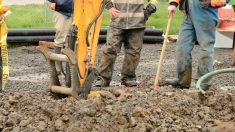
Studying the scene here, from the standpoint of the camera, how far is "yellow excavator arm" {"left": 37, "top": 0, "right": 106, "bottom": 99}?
6562 millimetres

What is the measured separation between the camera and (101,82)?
347 inches

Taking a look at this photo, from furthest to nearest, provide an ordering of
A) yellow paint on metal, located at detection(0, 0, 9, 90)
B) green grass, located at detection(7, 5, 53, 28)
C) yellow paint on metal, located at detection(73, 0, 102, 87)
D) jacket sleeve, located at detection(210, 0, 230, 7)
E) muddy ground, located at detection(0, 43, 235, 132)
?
green grass, located at detection(7, 5, 53, 28), yellow paint on metal, located at detection(0, 0, 9, 90), jacket sleeve, located at detection(210, 0, 230, 7), yellow paint on metal, located at detection(73, 0, 102, 87), muddy ground, located at detection(0, 43, 235, 132)

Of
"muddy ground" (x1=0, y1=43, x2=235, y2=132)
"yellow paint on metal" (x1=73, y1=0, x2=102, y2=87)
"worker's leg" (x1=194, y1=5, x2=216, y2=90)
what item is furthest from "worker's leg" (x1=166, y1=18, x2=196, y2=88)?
"yellow paint on metal" (x1=73, y1=0, x2=102, y2=87)

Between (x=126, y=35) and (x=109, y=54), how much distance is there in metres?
0.38

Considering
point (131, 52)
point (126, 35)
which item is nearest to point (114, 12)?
point (126, 35)

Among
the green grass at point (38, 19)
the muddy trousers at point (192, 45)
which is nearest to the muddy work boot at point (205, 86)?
the muddy trousers at point (192, 45)

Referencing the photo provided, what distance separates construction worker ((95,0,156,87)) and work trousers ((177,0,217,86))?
0.68 metres

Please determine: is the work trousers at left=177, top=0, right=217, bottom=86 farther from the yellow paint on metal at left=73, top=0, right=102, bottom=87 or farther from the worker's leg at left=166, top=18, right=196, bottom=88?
the yellow paint on metal at left=73, top=0, right=102, bottom=87

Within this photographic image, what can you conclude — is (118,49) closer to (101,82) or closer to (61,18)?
(101,82)

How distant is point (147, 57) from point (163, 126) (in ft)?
22.4

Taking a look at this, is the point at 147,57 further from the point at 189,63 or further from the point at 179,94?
the point at 179,94

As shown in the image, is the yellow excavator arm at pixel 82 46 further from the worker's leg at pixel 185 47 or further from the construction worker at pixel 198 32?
the worker's leg at pixel 185 47

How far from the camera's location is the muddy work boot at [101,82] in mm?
8750

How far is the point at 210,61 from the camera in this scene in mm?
8289
